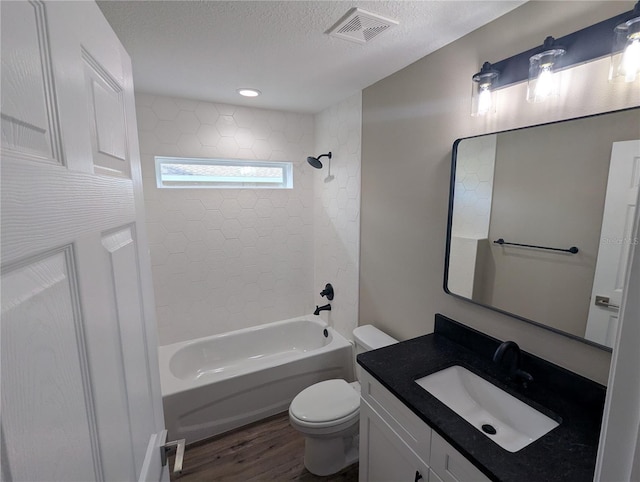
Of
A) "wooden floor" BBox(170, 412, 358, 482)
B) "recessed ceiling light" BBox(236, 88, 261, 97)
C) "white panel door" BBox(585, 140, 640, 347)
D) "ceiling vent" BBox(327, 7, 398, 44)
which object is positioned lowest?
"wooden floor" BBox(170, 412, 358, 482)

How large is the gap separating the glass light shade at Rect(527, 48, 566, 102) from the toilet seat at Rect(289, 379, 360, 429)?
1801 millimetres

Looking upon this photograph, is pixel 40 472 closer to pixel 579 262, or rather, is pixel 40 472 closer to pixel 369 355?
pixel 369 355

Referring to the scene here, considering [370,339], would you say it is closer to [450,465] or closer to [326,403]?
[326,403]

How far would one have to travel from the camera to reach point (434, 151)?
1.65 m

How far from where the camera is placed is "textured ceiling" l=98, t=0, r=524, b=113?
4.02ft

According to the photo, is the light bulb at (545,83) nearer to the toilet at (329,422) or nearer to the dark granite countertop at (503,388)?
the dark granite countertop at (503,388)

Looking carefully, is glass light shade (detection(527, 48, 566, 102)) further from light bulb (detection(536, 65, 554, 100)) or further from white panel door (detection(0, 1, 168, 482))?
white panel door (detection(0, 1, 168, 482))

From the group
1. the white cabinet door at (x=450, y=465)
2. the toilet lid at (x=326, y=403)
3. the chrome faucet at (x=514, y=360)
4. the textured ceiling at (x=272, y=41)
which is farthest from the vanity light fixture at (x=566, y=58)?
the toilet lid at (x=326, y=403)

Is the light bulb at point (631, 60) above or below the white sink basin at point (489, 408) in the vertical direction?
above

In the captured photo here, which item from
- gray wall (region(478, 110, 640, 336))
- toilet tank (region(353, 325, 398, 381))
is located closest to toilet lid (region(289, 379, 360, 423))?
toilet tank (region(353, 325, 398, 381))

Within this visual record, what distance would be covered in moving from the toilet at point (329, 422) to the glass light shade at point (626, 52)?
1657 millimetres

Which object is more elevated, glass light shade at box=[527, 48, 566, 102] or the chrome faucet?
glass light shade at box=[527, 48, 566, 102]

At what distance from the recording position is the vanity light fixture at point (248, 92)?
217cm

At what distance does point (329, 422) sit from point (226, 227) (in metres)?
1.78
